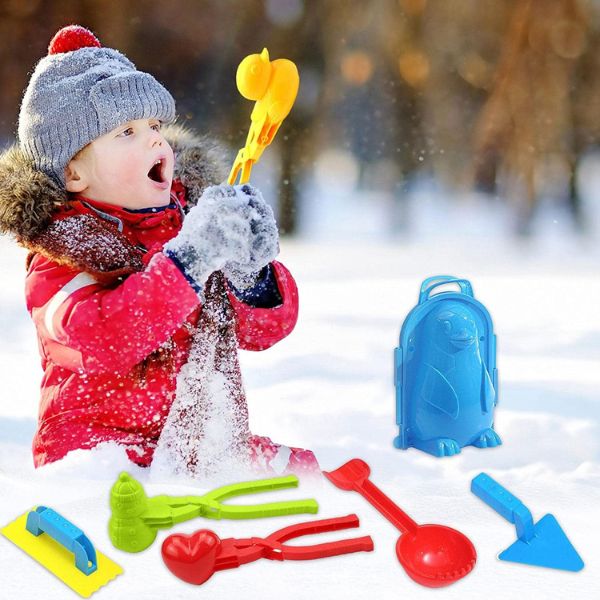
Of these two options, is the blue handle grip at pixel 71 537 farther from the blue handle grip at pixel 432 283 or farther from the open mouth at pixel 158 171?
the blue handle grip at pixel 432 283

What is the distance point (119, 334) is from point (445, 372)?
45 centimetres

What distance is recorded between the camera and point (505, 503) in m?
0.97

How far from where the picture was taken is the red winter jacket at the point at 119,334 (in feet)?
3.21

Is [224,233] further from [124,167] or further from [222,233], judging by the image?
[124,167]

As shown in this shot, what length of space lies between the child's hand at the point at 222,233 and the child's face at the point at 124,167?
11 centimetres

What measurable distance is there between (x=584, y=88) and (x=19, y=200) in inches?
103

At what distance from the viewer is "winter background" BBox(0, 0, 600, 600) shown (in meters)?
0.89

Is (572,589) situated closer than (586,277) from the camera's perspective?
Yes

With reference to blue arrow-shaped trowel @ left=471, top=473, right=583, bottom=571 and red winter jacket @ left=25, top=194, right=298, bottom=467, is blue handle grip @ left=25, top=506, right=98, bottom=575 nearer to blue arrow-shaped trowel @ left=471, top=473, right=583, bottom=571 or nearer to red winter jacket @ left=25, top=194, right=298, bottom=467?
red winter jacket @ left=25, top=194, right=298, bottom=467

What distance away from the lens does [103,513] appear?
988 mm

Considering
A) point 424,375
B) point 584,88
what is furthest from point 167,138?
point 584,88

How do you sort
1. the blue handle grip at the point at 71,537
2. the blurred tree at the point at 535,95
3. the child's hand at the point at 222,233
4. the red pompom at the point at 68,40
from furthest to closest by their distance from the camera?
the blurred tree at the point at 535,95 < the red pompom at the point at 68,40 < the child's hand at the point at 222,233 < the blue handle grip at the point at 71,537

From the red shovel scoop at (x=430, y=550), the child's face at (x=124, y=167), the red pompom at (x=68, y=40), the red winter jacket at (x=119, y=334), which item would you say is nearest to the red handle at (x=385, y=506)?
the red shovel scoop at (x=430, y=550)

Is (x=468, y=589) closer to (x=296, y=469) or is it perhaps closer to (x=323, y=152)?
(x=296, y=469)
